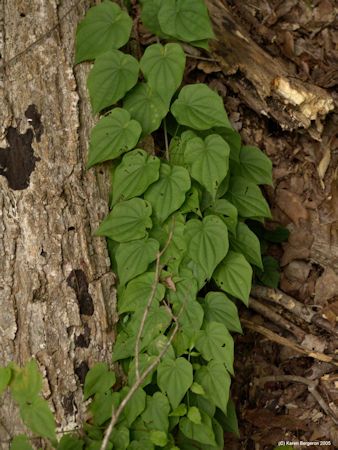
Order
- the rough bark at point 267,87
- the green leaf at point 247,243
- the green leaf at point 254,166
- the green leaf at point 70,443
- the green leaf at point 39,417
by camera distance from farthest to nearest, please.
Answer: the rough bark at point 267,87
the green leaf at point 254,166
the green leaf at point 247,243
the green leaf at point 70,443
the green leaf at point 39,417

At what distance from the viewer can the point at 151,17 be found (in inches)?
103

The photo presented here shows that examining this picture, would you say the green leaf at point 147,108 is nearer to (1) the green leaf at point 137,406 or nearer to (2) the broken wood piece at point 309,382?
(1) the green leaf at point 137,406

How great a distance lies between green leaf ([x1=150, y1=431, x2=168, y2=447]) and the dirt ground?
2.30ft

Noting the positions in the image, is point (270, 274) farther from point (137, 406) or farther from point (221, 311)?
point (137, 406)

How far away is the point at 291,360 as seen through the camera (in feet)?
10.1

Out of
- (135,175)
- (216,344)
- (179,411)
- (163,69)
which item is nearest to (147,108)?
(163,69)

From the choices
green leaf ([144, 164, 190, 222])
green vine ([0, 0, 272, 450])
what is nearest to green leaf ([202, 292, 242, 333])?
green vine ([0, 0, 272, 450])

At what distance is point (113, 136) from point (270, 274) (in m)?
1.10

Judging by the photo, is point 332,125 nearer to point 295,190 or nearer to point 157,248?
point 295,190

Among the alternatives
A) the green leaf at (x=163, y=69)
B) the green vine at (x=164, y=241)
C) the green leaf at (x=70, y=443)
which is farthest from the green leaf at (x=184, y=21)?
the green leaf at (x=70, y=443)

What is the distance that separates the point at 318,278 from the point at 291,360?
436 mm

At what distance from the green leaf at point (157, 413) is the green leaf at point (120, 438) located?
0.09m

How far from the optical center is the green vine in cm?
236

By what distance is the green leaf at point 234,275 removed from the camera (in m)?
2.46
